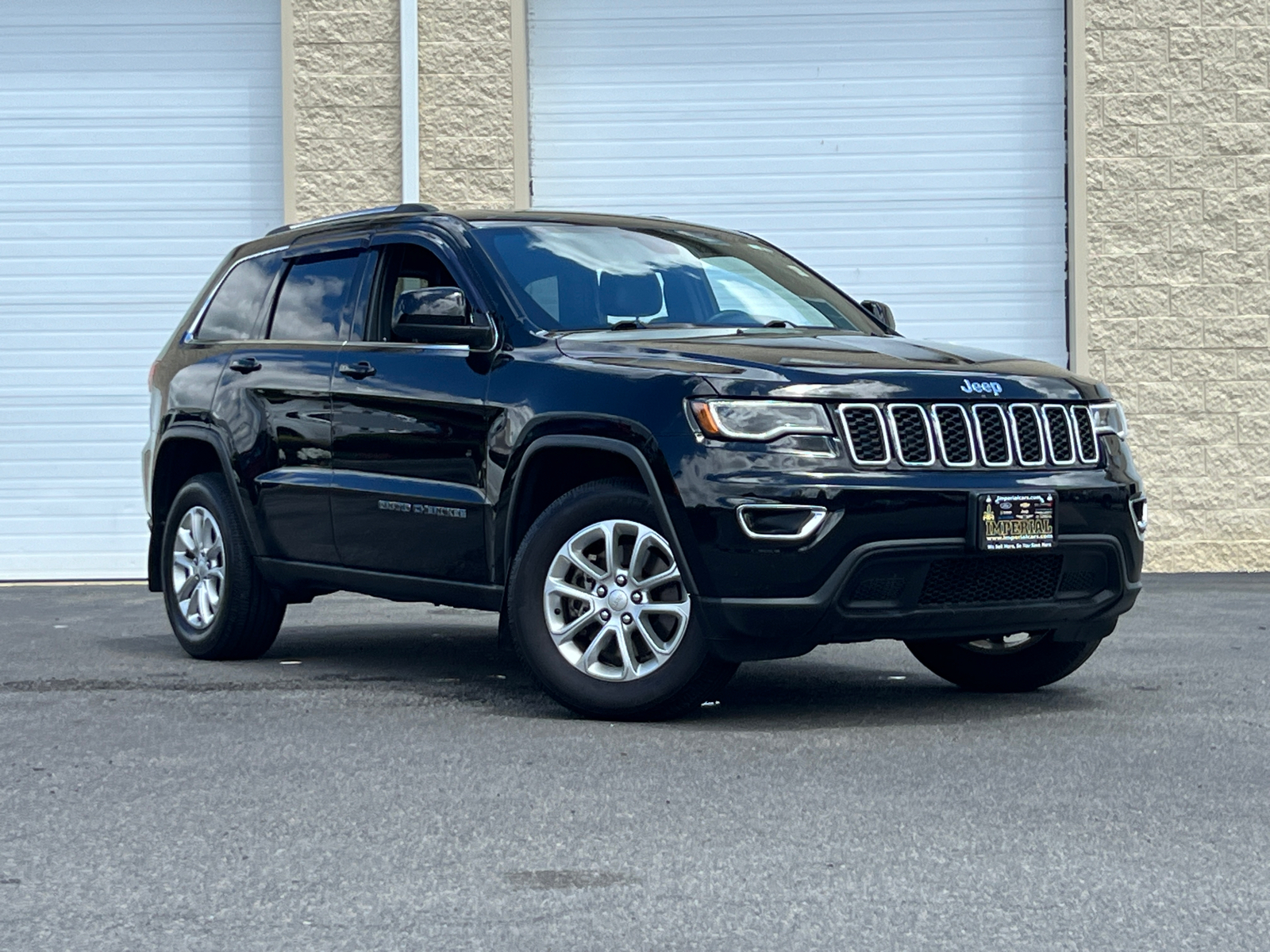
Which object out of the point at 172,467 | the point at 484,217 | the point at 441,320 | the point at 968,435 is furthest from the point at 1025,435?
the point at 172,467

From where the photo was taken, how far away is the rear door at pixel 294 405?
7.80 meters

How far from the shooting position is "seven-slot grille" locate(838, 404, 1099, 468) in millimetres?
6246

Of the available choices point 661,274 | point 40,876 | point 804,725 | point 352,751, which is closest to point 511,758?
point 352,751

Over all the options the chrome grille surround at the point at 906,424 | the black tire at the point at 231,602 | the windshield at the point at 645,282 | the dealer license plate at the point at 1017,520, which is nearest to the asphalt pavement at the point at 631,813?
the black tire at the point at 231,602

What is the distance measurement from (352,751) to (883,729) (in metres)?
1.71

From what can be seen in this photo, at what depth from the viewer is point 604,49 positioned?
14.9 metres

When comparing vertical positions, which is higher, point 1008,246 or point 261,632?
point 1008,246

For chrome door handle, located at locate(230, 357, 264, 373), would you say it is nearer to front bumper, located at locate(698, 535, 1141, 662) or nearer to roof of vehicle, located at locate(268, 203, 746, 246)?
roof of vehicle, located at locate(268, 203, 746, 246)

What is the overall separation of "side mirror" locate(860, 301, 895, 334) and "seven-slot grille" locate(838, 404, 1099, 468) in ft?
4.68

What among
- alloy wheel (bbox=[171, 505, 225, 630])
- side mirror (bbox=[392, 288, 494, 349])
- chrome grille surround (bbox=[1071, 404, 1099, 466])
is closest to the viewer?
chrome grille surround (bbox=[1071, 404, 1099, 466])

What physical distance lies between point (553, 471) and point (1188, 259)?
8.98 m

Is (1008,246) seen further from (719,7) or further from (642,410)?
(642,410)

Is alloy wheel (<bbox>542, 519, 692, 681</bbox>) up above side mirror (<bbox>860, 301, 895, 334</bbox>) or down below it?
below

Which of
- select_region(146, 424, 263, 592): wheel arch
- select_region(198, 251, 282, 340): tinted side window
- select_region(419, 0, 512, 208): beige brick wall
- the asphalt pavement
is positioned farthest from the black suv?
select_region(419, 0, 512, 208): beige brick wall
